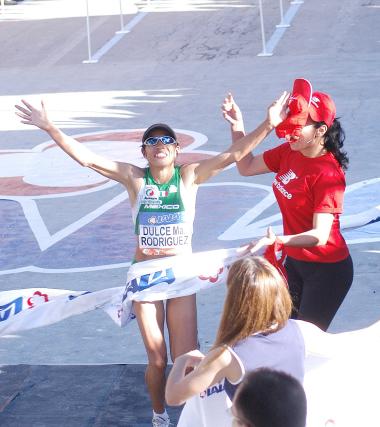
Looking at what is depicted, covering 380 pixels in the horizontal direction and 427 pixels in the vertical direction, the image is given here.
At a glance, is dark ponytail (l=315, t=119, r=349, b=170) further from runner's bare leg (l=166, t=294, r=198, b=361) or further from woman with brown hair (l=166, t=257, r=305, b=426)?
woman with brown hair (l=166, t=257, r=305, b=426)

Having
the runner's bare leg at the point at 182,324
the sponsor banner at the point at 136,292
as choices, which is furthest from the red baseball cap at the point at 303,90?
the runner's bare leg at the point at 182,324

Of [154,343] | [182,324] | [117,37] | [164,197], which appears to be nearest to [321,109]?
[164,197]

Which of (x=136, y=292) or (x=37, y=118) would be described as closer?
(x=136, y=292)

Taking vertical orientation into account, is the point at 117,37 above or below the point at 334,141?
below

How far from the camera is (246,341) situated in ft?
15.5

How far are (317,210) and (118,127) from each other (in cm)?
1103

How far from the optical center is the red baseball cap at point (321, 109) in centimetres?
A: 644

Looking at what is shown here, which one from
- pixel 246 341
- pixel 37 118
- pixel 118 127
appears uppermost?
→ pixel 37 118

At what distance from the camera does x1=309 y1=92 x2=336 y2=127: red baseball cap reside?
6.44 meters

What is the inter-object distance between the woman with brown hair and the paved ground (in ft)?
8.24

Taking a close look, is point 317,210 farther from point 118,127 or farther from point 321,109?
point 118,127

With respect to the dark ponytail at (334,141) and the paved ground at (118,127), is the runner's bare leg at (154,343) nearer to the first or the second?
the paved ground at (118,127)

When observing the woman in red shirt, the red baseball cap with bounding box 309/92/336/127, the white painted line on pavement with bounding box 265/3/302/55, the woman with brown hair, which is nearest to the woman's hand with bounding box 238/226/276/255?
the woman in red shirt

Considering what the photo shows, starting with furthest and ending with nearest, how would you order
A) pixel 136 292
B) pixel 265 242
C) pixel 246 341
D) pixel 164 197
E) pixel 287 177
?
pixel 164 197
pixel 136 292
pixel 287 177
pixel 265 242
pixel 246 341
